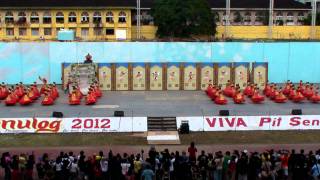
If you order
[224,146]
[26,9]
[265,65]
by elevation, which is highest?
[26,9]

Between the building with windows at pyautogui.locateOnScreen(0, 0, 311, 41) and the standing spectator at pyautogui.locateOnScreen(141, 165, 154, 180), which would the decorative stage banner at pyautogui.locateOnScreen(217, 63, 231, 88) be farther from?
the building with windows at pyautogui.locateOnScreen(0, 0, 311, 41)

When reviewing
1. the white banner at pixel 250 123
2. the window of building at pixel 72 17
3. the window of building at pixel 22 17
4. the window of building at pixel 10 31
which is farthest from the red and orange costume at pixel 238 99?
the window of building at pixel 10 31

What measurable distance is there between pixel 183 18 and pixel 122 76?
103ft

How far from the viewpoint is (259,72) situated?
40406mm

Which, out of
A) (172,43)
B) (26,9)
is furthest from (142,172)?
(26,9)

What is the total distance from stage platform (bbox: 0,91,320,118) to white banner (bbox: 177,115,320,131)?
3.36 metres

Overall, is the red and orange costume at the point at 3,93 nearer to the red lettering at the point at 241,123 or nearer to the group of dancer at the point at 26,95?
the group of dancer at the point at 26,95

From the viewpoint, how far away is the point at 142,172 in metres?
16.9

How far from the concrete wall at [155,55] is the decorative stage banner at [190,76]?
347cm

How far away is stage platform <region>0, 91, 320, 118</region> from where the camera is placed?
3081 cm

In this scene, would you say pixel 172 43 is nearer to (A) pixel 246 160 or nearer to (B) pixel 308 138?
(B) pixel 308 138

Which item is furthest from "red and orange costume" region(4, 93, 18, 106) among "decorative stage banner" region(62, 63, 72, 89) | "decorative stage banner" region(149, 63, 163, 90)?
"decorative stage banner" region(149, 63, 163, 90)

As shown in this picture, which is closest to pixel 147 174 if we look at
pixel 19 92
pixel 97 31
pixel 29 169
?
pixel 29 169

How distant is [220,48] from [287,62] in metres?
5.34
